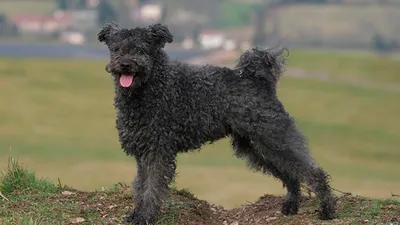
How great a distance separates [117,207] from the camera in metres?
10.1

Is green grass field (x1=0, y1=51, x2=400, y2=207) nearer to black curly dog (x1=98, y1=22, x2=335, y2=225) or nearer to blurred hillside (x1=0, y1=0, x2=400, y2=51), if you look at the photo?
black curly dog (x1=98, y1=22, x2=335, y2=225)

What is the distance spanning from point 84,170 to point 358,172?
12.4 metres

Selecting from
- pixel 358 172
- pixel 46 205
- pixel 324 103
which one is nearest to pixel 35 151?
pixel 358 172

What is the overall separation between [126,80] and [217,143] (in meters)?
31.1

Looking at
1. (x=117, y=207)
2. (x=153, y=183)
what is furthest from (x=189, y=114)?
(x=117, y=207)

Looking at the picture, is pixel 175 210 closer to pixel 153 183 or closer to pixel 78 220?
pixel 153 183

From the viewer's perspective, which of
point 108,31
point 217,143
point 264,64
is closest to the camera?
point 108,31

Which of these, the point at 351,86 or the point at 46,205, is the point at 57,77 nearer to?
the point at 351,86

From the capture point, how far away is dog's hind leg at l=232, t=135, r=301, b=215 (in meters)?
9.91

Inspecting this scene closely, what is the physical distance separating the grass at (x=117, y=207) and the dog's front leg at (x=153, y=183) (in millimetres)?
256

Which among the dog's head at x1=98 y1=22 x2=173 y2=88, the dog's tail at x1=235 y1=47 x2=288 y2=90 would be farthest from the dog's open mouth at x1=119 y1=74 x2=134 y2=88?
the dog's tail at x1=235 y1=47 x2=288 y2=90

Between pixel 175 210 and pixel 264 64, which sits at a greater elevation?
pixel 264 64

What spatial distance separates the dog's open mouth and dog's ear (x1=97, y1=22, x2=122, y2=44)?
23.7 inches

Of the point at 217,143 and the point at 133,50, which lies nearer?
the point at 133,50
